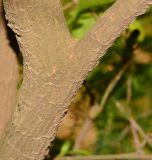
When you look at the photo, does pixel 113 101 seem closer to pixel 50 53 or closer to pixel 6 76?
pixel 6 76

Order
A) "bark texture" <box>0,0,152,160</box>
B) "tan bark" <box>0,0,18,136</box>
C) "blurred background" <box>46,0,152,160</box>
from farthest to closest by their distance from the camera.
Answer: "blurred background" <box>46,0,152,160</box> < "tan bark" <box>0,0,18,136</box> < "bark texture" <box>0,0,152,160</box>

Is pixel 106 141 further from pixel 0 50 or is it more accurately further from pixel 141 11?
pixel 141 11

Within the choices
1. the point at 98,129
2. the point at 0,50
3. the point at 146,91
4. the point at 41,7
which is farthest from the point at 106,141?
the point at 41,7

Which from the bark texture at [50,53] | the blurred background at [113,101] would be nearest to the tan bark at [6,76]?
the bark texture at [50,53]

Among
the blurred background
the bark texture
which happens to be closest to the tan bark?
the bark texture

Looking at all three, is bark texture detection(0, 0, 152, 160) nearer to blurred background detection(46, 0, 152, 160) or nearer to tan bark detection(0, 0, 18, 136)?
tan bark detection(0, 0, 18, 136)

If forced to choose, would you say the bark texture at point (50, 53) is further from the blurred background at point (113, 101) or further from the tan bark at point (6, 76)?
the blurred background at point (113, 101)
